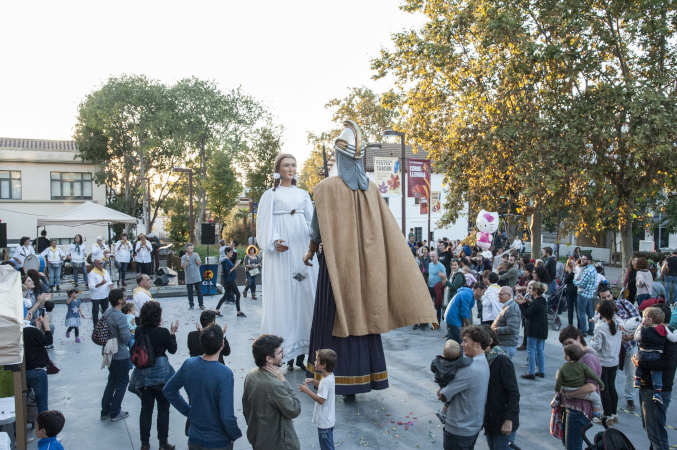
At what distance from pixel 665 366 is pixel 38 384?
6204mm

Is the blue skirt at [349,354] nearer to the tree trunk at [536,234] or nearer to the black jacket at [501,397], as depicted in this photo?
the black jacket at [501,397]

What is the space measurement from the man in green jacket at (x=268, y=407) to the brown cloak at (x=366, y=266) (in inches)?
73.0

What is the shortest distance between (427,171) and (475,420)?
15.4 m

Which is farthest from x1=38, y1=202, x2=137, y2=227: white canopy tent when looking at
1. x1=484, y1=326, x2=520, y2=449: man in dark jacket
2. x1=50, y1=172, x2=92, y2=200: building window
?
x1=484, y1=326, x2=520, y2=449: man in dark jacket

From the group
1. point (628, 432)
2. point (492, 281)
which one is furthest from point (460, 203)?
point (628, 432)

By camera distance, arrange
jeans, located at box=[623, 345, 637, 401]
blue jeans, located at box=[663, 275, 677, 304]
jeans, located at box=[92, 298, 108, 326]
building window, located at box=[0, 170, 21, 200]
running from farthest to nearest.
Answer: building window, located at box=[0, 170, 21, 200] → blue jeans, located at box=[663, 275, 677, 304] → jeans, located at box=[92, 298, 108, 326] → jeans, located at box=[623, 345, 637, 401]

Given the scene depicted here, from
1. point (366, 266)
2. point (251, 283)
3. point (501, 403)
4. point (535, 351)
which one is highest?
point (366, 266)

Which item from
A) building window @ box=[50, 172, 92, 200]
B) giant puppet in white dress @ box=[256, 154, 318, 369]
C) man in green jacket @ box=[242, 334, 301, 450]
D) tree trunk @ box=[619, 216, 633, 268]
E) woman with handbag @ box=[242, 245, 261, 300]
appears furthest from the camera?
building window @ box=[50, 172, 92, 200]

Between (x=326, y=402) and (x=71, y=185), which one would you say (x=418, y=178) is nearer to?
(x=326, y=402)

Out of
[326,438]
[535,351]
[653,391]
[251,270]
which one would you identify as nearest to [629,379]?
[535,351]

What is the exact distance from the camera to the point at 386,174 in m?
17.9

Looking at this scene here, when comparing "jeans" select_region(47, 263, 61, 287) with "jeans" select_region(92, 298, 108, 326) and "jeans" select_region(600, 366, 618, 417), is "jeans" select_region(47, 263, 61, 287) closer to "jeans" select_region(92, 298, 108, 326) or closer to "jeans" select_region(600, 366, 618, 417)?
"jeans" select_region(92, 298, 108, 326)

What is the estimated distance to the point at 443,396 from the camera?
404 cm

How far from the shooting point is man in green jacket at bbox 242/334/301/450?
3.50m
